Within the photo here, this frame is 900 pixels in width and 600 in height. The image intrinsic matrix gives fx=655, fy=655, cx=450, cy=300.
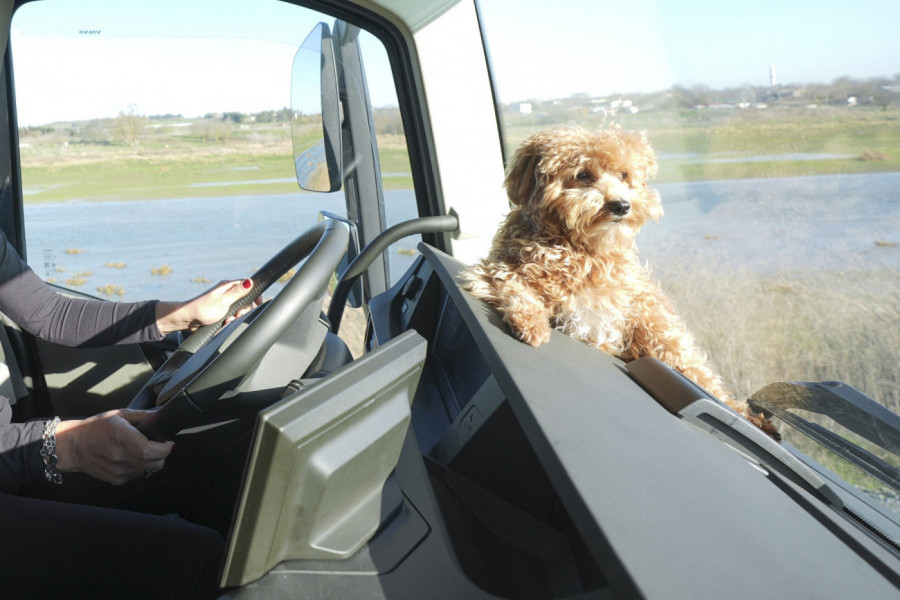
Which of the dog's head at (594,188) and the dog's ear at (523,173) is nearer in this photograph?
the dog's head at (594,188)

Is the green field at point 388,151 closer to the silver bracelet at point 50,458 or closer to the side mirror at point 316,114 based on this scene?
the side mirror at point 316,114

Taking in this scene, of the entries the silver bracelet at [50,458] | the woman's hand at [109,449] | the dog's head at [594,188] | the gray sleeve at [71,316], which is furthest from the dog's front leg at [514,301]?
the gray sleeve at [71,316]

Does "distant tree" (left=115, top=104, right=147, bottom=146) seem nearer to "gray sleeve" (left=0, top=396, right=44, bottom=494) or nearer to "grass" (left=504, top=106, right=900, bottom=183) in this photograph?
"gray sleeve" (left=0, top=396, right=44, bottom=494)

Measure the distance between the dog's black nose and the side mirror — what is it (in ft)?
5.58

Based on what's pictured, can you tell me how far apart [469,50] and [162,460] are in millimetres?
2125

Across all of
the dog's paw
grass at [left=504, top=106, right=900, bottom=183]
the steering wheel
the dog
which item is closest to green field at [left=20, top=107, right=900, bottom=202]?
grass at [left=504, top=106, right=900, bottom=183]

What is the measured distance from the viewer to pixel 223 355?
1.35 meters

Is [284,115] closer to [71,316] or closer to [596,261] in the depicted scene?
[71,316]

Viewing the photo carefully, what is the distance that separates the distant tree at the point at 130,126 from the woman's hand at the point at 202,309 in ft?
2.16

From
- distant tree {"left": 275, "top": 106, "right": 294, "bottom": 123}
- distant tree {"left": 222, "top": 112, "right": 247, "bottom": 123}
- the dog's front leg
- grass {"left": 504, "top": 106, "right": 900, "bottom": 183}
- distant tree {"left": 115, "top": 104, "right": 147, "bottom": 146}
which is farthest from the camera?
A: distant tree {"left": 275, "top": 106, "right": 294, "bottom": 123}

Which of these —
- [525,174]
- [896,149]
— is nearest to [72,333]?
[525,174]

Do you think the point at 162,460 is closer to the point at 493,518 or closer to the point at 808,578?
the point at 493,518

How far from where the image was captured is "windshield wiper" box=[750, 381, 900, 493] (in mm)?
1054

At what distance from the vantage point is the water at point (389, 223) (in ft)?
3.55
